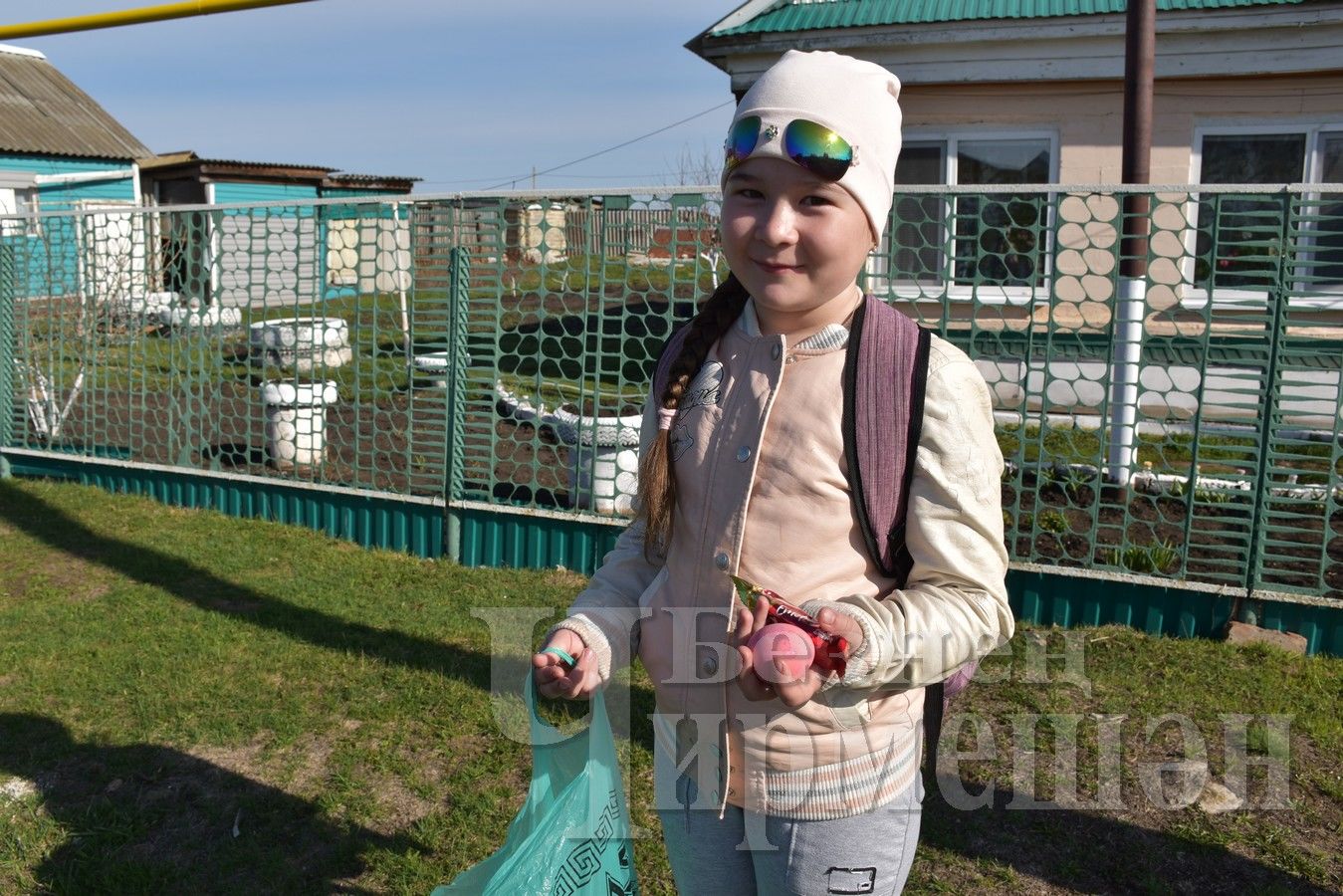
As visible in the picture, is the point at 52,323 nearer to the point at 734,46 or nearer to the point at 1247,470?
the point at 734,46

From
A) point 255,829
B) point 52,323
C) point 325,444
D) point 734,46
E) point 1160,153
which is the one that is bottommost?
point 255,829

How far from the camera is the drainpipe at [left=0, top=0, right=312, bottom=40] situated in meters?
4.75

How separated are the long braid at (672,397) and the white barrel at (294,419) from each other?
5376 mm

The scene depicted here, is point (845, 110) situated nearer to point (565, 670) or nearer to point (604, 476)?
point (565, 670)

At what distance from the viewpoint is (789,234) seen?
1530mm

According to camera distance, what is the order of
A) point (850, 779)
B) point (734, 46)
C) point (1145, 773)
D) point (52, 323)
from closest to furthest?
point (850, 779), point (1145, 773), point (52, 323), point (734, 46)

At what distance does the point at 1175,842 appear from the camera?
3383 mm

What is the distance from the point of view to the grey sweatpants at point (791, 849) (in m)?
1.66

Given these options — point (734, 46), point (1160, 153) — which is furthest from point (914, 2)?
point (1160, 153)

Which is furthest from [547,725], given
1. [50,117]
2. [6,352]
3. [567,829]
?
[50,117]

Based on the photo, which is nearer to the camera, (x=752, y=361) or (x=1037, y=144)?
(x=752, y=361)

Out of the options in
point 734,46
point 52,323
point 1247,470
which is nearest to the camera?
point 1247,470

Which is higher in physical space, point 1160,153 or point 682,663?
point 1160,153

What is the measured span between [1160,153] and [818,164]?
7811 millimetres
